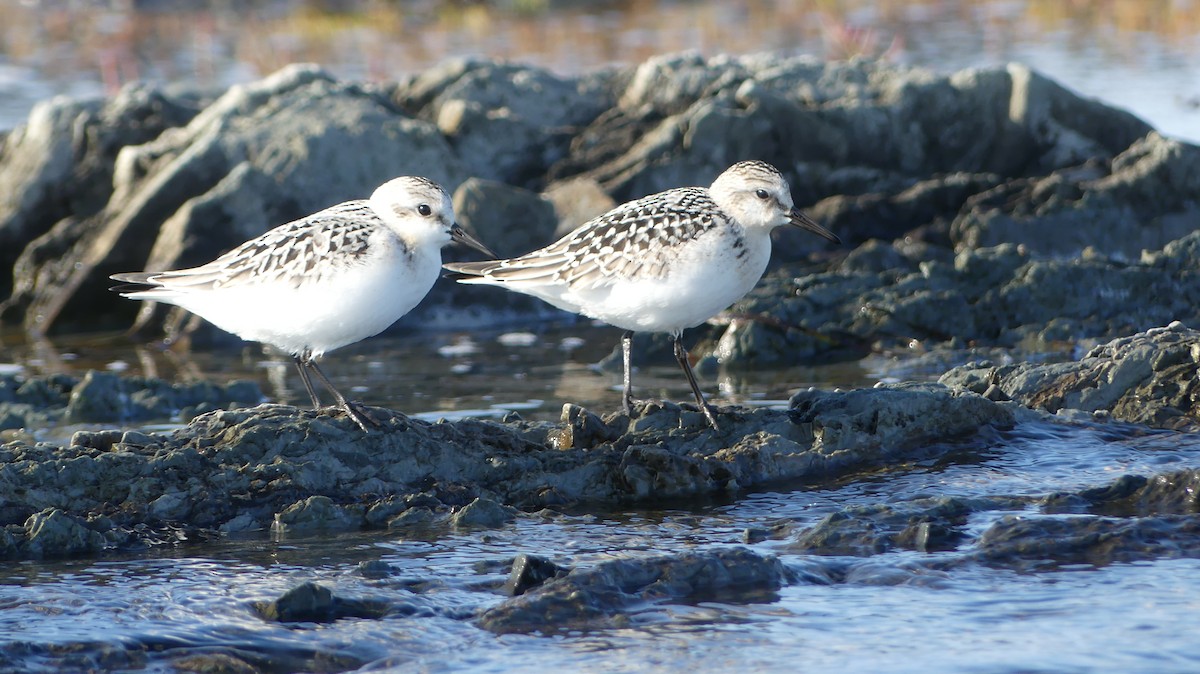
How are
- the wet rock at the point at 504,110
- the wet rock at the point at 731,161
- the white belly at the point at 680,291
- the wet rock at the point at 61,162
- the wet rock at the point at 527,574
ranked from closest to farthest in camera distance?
the wet rock at the point at 527,574 → the white belly at the point at 680,291 → the wet rock at the point at 731,161 → the wet rock at the point at 61,162 → the wet rock at the point at 504,110

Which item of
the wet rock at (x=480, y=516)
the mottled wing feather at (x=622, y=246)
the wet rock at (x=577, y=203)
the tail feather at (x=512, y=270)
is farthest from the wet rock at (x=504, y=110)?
the wet rock at (x=480, y=516)

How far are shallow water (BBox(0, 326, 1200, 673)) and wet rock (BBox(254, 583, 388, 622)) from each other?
0.19ft

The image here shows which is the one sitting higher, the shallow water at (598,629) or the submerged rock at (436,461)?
the submerged rock at (436,461)

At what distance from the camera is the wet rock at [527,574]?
21.1 feet

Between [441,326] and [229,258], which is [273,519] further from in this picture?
[441,326]

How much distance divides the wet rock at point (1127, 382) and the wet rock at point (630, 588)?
279 cm

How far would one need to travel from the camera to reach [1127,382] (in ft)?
28.2

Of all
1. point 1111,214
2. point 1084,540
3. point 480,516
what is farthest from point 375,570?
point 1111,214

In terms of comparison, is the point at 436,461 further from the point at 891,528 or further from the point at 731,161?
Result: the point at 731,161

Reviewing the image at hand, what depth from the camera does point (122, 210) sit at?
46.5ft

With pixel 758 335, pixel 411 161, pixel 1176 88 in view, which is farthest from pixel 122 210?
pixel 1176 88

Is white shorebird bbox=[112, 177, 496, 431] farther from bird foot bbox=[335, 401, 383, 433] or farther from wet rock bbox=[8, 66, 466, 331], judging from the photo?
wet rock bbox=[8, 66, 466, 331]

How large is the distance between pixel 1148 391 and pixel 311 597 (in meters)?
4.74

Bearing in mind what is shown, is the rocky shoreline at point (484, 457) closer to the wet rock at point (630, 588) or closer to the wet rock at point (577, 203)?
the wet rock at point (630, 588)
